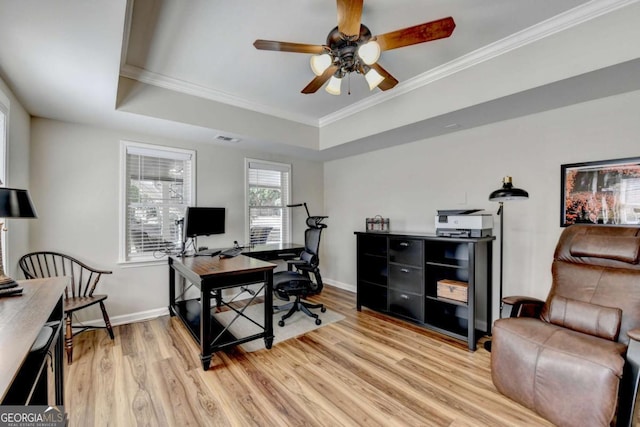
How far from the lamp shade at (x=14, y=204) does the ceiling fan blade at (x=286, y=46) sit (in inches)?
67.1

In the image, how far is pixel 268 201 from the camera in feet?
15.5

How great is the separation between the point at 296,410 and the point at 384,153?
3.49 meters

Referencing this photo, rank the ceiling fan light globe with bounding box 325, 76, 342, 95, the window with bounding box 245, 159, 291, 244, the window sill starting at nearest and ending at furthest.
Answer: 1. the ceiling fan light globe with bounding box 325, 76, 342, 95
2. the window sill
3. the window with bounding box 245, 159, 291, 244

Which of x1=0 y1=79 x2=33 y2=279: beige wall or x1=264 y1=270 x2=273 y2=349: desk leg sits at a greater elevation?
x1=0 y1=79 x2=33 y2=279: beige wall

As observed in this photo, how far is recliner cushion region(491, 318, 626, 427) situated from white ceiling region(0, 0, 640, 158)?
73.1 inches

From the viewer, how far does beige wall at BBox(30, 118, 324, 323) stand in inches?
119

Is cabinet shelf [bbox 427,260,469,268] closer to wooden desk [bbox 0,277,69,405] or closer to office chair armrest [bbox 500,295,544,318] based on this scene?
office chair armrest [bbox 500,295,544,318]

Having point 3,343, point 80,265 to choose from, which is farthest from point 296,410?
Answer: point 80,265

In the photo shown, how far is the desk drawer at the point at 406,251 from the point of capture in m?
3.29

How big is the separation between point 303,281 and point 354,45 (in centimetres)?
243

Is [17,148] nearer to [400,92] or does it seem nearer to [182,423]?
[182,423]

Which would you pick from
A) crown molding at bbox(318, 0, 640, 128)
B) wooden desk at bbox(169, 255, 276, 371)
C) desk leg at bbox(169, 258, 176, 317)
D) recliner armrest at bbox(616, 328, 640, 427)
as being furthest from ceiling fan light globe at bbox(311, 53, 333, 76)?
desk leg at bbox(169, 258, 176, 317)

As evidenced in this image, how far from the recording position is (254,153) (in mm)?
4492

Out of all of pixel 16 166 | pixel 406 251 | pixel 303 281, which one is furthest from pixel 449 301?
pixel 16 166
